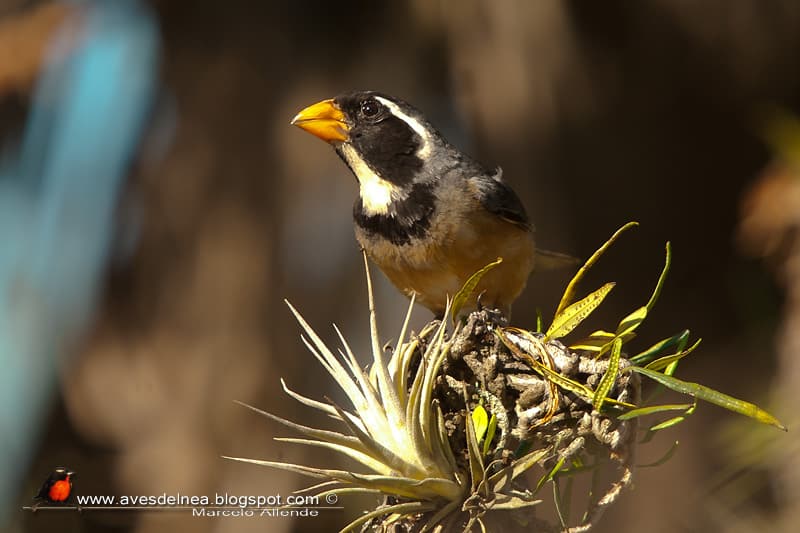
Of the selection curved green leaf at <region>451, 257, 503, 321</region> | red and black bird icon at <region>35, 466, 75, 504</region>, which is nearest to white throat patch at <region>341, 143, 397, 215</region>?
curved green leaf at <region>451, 257, 503, 321</region>

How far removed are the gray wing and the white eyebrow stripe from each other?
12.4 inches

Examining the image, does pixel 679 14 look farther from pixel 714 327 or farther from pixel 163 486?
pixel 163 486

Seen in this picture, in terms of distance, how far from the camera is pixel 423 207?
169 inches

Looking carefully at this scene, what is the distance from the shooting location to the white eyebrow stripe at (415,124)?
15.2 ft

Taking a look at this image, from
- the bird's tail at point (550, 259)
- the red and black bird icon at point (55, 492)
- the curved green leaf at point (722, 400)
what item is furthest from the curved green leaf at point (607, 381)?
the red and black bird icon at point (55, 492)

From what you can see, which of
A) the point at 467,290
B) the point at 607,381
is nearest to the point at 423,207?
the point at 467,290

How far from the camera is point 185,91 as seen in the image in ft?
29.6

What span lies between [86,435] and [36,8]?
178 inches

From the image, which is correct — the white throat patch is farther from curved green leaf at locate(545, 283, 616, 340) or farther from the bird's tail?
curved green leaf at locate(545, 283, 616, 340)

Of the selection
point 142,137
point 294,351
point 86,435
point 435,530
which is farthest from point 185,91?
point 435,530

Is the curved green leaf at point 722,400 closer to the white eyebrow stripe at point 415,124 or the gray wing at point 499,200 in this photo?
the gray wing at point 499,200

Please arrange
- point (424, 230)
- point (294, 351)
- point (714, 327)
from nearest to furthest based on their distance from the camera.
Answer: point (424, 230), point (294, 351), point (714, 327)

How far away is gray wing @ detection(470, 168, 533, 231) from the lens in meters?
4.40

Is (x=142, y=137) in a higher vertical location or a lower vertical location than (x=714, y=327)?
higher
